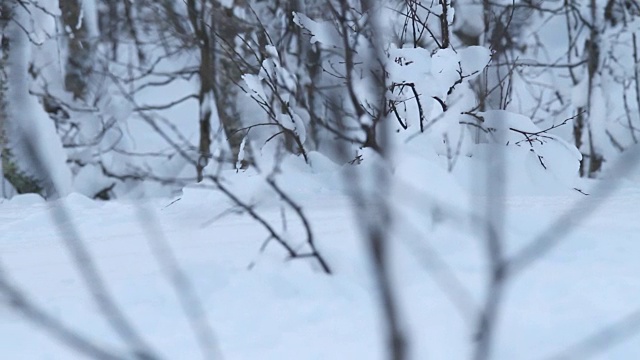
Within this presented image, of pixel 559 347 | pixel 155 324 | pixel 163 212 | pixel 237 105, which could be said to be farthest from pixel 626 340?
pixel 237 105

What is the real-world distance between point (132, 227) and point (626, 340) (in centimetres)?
206

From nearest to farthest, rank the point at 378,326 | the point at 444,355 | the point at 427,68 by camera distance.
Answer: the point at 444,355 → the point at 378,326 → the point at 427,68

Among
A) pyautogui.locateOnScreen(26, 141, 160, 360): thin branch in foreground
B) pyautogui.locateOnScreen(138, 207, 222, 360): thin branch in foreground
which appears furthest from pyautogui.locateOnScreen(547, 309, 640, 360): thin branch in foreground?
pyautogui.locateOnScreen(26, 141, 160, 360): thin branch in foreground

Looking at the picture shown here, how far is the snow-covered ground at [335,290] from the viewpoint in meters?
1.82

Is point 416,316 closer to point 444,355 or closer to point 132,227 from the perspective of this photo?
point 444,355

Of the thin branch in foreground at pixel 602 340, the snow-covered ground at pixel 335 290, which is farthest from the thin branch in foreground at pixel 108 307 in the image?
the thin branch in foreground at pixel 602 340

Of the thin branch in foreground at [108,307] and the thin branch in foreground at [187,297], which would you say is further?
the thin branch in foreground at [187,297]

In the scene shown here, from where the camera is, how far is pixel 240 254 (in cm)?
244

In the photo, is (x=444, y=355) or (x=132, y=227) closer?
(x=444, y=355)

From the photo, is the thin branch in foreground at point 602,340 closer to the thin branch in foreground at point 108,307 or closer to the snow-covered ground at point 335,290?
the snow-covered ground at point 335,290

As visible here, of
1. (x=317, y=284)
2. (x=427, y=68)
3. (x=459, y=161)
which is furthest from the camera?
(x=459, y=161)

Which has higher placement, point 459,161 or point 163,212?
point 459,161

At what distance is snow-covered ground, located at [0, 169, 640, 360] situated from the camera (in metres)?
1.82

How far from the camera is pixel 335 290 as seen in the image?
213cm
